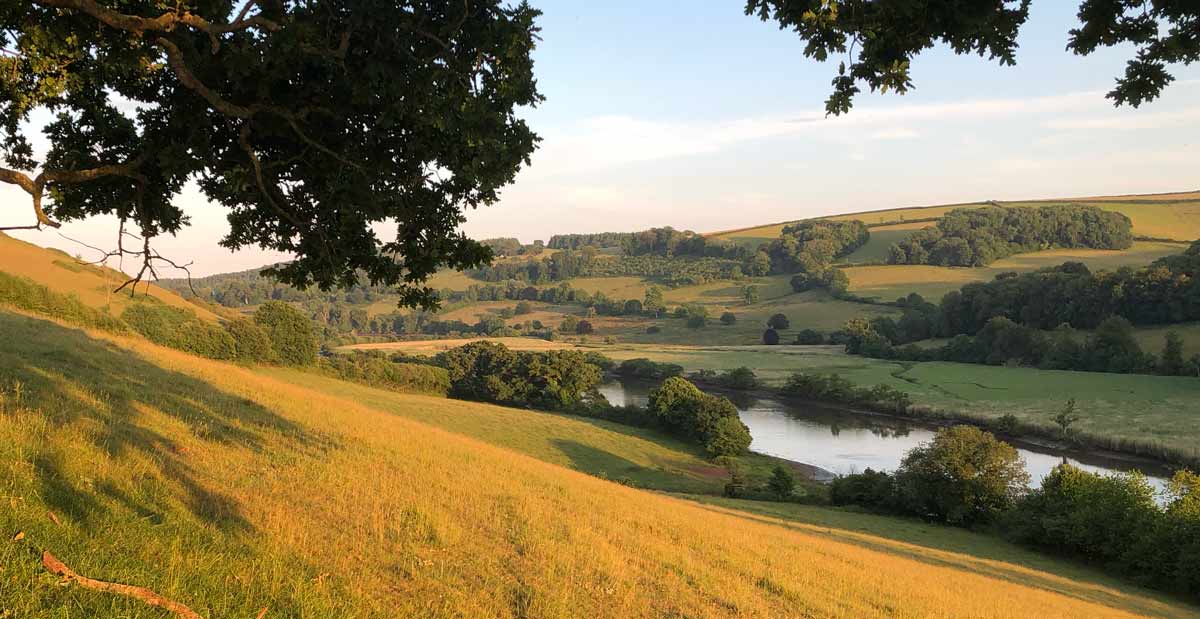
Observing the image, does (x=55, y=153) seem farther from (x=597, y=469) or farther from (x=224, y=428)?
(x=597, y=469)

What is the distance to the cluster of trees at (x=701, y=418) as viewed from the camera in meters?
62.4

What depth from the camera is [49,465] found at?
8.03m

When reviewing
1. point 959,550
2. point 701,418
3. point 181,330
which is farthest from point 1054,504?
point 181,330

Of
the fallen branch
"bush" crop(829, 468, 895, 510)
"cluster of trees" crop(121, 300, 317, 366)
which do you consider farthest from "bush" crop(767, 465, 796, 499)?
"cluster of trees" crop(121, 300, 317, 366)

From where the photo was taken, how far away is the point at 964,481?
43344mm

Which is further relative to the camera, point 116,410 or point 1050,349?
point 1050,349

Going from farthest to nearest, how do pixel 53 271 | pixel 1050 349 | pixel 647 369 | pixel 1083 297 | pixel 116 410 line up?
pixel 647 369, pixel 1083 297, pixel 1050 349, pixel 53 271, pixel 116 410

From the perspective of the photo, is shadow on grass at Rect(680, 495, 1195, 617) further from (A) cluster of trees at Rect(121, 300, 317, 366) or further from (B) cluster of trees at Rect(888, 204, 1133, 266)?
(B) cluster of trees at Rect(888, 204, 1133, 266)

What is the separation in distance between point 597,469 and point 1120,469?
142 ft

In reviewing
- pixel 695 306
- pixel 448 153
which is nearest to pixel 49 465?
pixel 448 153

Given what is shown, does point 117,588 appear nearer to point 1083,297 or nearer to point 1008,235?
point 1083,297

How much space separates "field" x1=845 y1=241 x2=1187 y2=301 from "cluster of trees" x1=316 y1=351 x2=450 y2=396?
10587cm

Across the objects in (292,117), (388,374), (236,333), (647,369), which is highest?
(292,117)

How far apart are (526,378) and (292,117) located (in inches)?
3097
